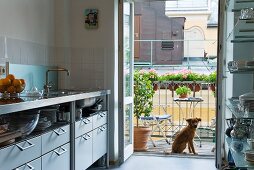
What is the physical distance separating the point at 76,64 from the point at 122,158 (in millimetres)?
1287

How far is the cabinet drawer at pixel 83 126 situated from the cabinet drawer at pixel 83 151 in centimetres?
4

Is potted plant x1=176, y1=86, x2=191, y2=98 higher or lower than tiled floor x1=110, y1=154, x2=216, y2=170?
higher

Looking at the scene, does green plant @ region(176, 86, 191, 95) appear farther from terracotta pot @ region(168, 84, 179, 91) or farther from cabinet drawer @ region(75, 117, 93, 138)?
cabinet drawer @ region(75, 117, 93, 138)

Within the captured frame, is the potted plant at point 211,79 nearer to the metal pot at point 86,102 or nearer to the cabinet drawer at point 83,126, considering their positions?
the metal pot at point 86,102

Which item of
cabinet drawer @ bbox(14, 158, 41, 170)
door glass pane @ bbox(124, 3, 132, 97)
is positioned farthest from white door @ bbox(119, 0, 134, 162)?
cabinet drawer @ bbox(14, 158, 41, 170)

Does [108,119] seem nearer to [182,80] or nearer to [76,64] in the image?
[76,64]

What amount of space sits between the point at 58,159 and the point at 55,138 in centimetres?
17

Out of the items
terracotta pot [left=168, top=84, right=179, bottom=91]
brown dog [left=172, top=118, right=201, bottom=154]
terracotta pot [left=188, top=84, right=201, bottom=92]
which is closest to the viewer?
brown dog [left=172, top=118, right=201, bottom=154]

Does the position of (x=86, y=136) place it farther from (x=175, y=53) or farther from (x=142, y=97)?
(x=175, y=53)

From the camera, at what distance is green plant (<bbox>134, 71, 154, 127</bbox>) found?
17.4 feet

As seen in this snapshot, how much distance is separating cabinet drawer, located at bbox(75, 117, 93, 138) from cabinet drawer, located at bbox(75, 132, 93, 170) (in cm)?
4

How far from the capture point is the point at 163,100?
7.48 meters

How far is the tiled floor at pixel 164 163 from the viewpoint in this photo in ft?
13.1

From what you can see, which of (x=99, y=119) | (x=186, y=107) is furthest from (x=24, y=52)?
(x=186, y=107)
